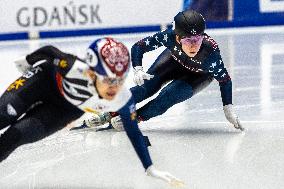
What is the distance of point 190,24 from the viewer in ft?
15.3

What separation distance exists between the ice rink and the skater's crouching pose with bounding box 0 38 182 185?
0.69 feet

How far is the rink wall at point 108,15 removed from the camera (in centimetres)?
1202

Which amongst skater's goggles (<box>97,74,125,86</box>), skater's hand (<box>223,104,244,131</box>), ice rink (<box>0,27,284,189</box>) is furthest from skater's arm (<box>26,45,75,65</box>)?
skater's hand (<box>223,104,244,131</box>)

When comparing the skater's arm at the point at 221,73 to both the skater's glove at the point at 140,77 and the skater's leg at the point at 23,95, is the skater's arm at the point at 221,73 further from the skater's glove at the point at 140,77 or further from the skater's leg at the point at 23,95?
the skater's leg at the point at 23,95

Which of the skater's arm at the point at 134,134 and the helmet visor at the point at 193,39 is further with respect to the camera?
the helmet visor at the point at 193,39

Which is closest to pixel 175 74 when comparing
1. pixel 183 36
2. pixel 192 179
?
pixel 183 36

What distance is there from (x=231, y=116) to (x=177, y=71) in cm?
55

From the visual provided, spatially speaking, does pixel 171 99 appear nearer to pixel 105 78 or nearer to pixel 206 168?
pixel 206 168

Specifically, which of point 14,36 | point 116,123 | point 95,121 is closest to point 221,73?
point 116,123

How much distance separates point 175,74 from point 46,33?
718 cm

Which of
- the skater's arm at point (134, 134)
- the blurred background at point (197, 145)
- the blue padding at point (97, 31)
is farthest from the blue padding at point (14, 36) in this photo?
the skater's arm at point (134, 134)

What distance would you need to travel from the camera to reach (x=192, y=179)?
401 cm

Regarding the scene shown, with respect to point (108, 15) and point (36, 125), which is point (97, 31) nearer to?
point (108, 15)

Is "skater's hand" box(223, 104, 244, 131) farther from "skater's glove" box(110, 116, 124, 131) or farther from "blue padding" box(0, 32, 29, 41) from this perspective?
"blue padding" box(0, 32, 29, 41)
